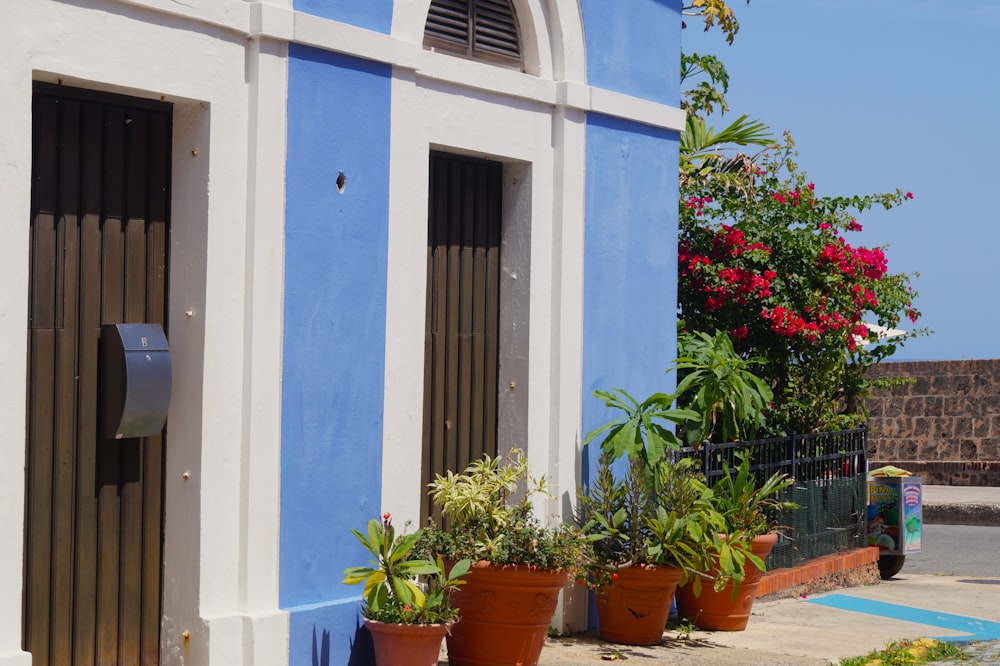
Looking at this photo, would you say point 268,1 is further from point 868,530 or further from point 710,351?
point 868,530

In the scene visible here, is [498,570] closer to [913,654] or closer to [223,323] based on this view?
[223,323]

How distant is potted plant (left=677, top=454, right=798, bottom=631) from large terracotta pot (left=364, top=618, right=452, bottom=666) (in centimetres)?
239

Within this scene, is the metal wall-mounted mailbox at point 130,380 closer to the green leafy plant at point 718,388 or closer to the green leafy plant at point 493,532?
the green leafy plant at point 493,532

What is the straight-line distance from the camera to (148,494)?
6383mm

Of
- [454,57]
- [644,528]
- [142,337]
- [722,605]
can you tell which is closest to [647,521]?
[644,528]

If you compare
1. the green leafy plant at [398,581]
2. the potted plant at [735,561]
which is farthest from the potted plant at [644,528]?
the green leafy plant at [398,581]

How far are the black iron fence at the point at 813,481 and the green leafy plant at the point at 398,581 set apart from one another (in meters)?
3.34

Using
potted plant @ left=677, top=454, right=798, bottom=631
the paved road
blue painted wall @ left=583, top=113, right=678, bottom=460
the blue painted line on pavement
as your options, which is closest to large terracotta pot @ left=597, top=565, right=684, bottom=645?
potted plant @ left=677, top=454, right=798, bottom=631

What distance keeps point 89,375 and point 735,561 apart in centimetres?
429

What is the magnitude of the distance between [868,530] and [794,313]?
8.30ft

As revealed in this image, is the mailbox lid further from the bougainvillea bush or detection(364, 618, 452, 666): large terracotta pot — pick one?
the bougainvillea bush

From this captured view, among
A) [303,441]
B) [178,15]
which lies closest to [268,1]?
[178,15]

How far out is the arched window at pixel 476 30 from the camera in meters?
7.75

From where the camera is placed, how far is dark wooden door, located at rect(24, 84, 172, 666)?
19.3ft
